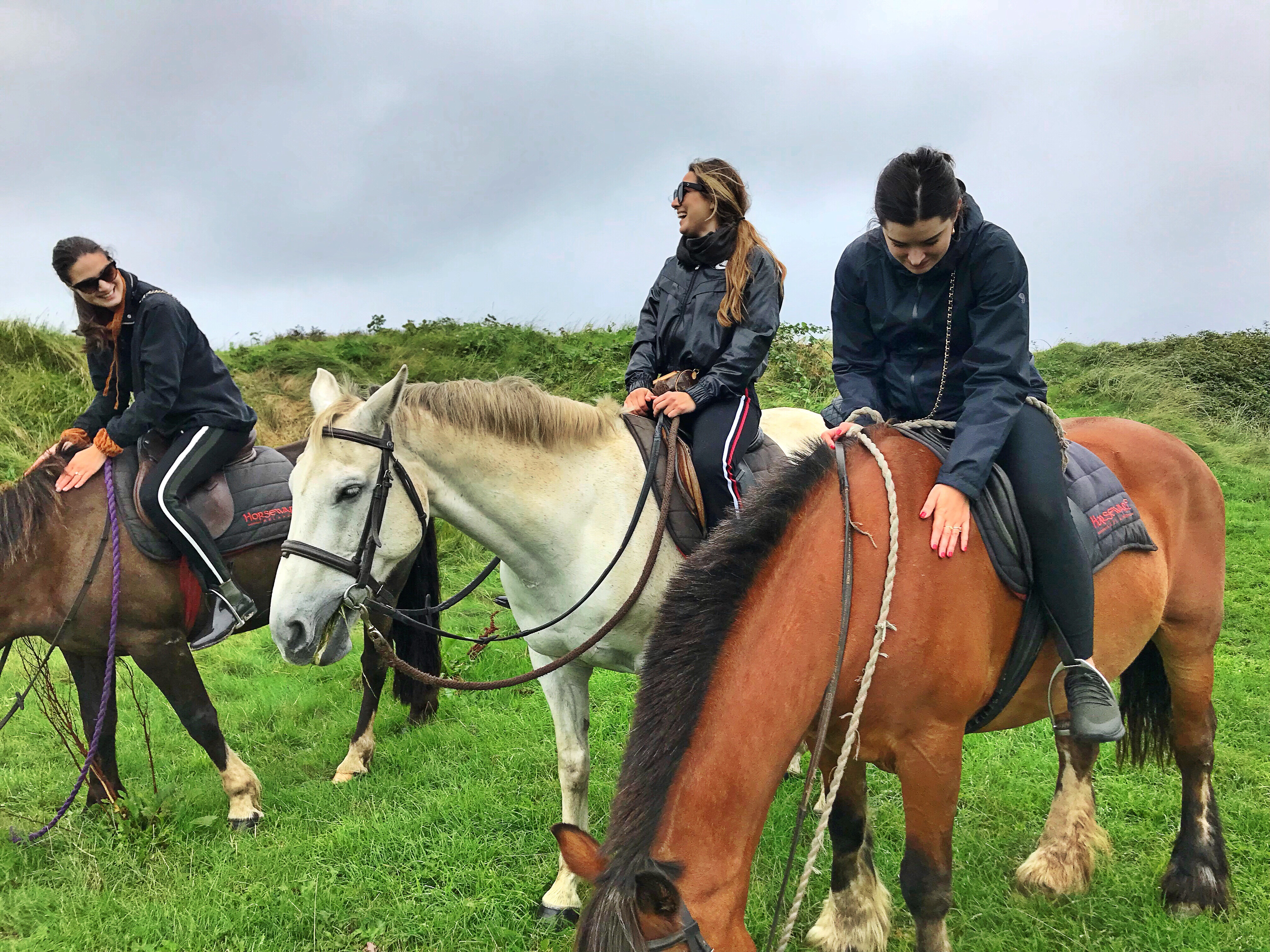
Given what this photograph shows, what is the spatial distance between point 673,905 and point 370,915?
2.28m

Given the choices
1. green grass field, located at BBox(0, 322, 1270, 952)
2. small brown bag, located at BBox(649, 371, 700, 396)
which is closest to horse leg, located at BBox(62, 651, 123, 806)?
green grass field, located at BBox(0, 322, 1270, 952)

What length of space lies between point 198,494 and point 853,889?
147 inches

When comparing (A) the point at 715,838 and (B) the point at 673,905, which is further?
(A) the point at 715,838

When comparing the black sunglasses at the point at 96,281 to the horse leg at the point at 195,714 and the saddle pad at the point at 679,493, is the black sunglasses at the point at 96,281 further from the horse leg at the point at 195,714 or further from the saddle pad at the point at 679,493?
the saddle pad at the point at 679,493

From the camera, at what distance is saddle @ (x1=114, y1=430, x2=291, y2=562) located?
4055 mm

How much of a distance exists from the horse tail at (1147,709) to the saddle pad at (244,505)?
4181mm

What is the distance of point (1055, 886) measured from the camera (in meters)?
3.13

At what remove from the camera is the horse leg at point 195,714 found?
4047 mm

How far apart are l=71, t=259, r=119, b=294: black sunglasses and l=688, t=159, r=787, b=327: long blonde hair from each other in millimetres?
2906

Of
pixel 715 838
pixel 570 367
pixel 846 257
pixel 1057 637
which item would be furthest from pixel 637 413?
pixel 570 367

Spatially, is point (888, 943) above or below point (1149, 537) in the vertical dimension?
below

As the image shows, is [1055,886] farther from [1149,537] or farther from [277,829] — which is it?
[277,829]

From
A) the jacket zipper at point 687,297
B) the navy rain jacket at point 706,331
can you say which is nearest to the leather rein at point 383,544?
the navy rain jacket at point 706,331

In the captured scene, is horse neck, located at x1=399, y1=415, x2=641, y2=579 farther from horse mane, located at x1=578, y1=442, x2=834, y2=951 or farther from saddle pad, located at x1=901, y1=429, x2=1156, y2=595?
saddle pad, located at x1=901, y1=429, x2=1156, y2=595
